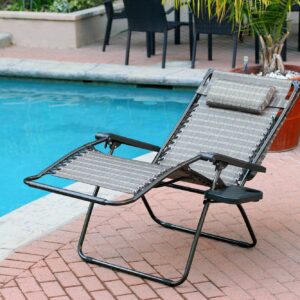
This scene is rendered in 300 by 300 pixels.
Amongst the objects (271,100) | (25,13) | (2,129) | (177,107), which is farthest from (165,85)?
(271,100)

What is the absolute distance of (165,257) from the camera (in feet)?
15.0

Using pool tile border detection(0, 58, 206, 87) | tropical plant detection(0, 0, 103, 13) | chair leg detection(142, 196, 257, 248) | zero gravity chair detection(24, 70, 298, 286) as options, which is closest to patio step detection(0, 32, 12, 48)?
tropical plant detection(0, 0, 103, 13)

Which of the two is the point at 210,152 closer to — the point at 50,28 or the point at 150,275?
the point at 150,275

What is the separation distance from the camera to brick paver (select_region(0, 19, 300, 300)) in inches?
163

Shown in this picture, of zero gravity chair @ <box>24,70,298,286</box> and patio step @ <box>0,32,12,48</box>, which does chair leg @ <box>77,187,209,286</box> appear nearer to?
zero gravity chair @ <box>24,70,298,286</box>

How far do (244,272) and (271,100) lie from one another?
1073 mm

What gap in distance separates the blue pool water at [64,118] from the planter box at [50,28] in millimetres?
1453

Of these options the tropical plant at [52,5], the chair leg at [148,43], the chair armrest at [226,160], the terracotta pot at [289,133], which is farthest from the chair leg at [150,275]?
the tropical plant at [52,5]

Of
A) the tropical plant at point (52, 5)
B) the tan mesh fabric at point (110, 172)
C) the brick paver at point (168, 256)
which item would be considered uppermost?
the tan mesh fabric at point (110, 172)

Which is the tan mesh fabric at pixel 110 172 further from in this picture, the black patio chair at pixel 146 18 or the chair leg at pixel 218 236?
the black patio chair at pixel 146 18

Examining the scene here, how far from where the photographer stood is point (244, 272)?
4.37m

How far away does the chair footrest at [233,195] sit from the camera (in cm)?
414

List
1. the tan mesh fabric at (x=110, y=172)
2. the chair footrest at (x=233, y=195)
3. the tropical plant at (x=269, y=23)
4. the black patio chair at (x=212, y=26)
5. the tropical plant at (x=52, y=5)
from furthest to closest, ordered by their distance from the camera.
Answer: the tropical plant at (x=52, y=5) < the black patio chair at (x=212, y=26) < the tropical plant at (x=269, y=23) < the chair footrest at (x=233, y=195) < the tan mesh fabric at (x=110, y=172)

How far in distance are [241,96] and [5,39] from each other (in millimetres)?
6843
